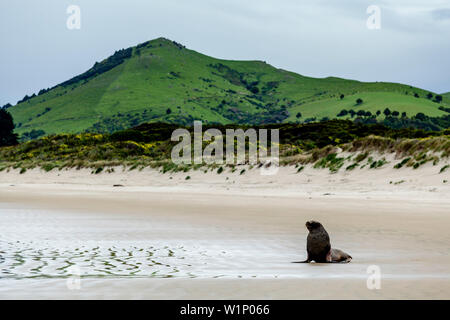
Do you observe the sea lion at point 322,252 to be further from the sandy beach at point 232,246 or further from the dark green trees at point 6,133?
the dark green trees at point 6,133

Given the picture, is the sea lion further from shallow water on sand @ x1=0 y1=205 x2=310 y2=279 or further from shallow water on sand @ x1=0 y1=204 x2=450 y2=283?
shallow water on sand @ x1=0 y1=205 x2=310 y2=279

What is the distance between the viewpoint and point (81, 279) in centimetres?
664

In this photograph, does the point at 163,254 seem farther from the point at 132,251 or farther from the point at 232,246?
the point at 232,246

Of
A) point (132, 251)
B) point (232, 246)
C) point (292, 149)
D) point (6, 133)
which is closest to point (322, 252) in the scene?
point (232, 246)

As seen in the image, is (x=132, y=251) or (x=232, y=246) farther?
(x=232, y=246)

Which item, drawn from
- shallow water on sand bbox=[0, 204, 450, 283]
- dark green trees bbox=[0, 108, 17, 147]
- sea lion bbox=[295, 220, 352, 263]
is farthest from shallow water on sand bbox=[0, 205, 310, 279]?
dark green trees bbox=[0, 108, 17, 147]

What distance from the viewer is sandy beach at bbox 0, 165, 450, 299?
5996 millimetres

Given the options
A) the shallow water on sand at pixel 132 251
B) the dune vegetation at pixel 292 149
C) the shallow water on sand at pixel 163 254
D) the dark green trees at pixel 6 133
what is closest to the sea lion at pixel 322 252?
the shallow water on sand at pixel 163 254

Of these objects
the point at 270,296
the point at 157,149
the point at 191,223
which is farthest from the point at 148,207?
the point at 157,149

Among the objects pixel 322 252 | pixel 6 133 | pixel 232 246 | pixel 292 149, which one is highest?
pixel 6 133

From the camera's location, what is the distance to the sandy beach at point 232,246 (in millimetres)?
5996

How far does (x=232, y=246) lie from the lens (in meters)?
10.1

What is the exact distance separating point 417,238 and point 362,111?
133m
